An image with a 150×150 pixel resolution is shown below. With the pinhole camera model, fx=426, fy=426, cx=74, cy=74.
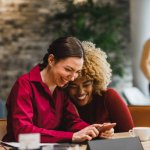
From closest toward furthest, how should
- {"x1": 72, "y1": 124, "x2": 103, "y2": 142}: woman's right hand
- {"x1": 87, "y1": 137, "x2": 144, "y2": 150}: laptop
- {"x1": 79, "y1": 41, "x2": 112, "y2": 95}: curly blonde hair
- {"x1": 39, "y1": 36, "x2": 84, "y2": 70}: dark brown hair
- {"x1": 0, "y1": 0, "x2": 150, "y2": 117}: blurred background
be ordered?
{"x1": 87, "y1": 137, "x2": 144, "y2": 150}: laptop, {"x1": 72, "y1": 124, "x2": 103, "y2": 142}: woman's right hand, {"x1": 39, "y1": 36, "x2": 84, "y2": 70}: dark brown hair, {"x1": 79, "y1": 41, "x2": 112, "y2": 95}: curly blonde hair, {"x1": 0, "y1": 0, "x2": 150, "y2": 117}: blurred background

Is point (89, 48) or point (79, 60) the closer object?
point (79, 60)

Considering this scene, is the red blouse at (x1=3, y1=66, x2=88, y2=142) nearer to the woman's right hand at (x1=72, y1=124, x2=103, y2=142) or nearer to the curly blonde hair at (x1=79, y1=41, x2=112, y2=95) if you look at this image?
the woman's right hand at (x1=72, y1=124, x2=103, y2=142)

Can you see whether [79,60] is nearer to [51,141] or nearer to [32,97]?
[32,97]

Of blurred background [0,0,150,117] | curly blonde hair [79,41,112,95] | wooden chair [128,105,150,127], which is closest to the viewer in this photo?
curly blonde hair [79,41,112,95]

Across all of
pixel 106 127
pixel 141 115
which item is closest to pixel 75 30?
pixel 141 115

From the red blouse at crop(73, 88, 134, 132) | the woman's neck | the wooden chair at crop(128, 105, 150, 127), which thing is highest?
the woman's neck

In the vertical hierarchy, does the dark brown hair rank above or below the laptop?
above

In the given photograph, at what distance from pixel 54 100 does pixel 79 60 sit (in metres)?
0.30

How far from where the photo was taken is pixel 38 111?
243 centimetres

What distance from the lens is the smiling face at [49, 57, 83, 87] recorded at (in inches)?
94.4

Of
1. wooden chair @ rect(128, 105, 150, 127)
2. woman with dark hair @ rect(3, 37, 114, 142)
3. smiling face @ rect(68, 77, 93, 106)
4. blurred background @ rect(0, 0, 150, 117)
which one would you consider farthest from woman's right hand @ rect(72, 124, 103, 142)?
blurred background @ rect(0, 0, 150, 117)

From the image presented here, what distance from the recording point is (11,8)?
242 inches

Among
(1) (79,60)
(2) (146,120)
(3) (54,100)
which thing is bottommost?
(2) (146,120)

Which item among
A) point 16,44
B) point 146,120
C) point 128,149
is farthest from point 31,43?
point 128,149
